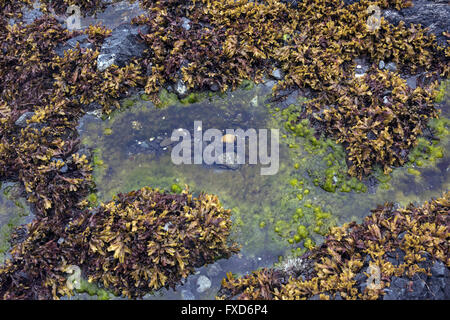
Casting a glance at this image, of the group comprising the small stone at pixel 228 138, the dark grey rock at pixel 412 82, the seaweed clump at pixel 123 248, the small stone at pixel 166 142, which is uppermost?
the dark grey rock at pixel 412 82

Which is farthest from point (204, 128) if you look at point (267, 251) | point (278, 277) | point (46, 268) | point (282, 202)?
point (46, 268)

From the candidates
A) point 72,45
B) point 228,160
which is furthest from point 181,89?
point 72,45

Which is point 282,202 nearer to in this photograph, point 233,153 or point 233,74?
point 233,153

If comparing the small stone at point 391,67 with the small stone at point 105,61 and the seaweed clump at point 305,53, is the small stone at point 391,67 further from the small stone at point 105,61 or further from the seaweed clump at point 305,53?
the small stone at point 105,61

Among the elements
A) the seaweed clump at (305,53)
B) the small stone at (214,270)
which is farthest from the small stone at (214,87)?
the small stone at (214,270)

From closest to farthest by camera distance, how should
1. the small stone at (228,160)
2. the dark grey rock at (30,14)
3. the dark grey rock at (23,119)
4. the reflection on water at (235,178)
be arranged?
the reflection on water at (235,178)
the small stone at (228,160)
the dark grey rock at (23,119)
the dark grey rock at (30,14)

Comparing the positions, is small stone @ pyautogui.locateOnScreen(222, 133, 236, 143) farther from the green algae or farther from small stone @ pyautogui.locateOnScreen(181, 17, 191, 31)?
the green algae
